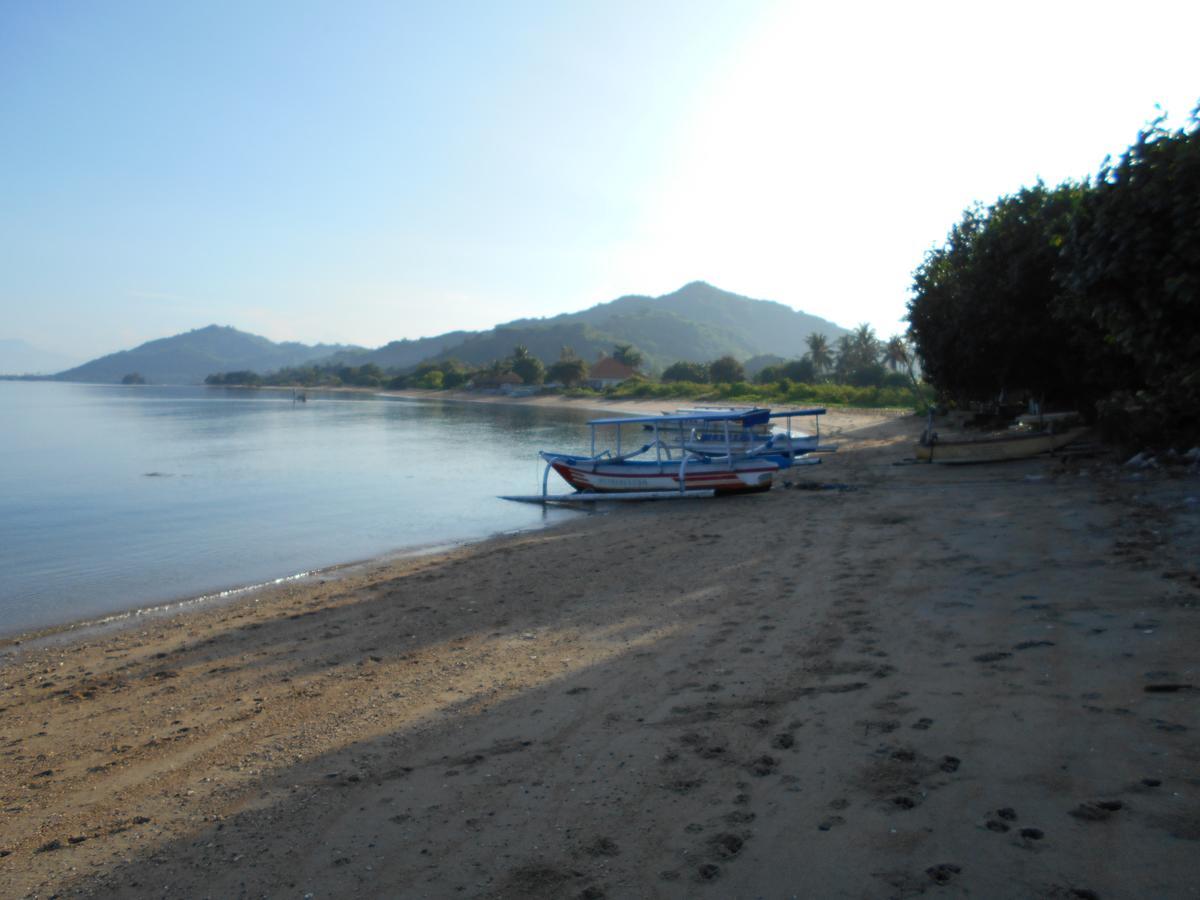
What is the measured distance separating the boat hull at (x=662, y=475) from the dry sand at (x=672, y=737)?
9295 mm

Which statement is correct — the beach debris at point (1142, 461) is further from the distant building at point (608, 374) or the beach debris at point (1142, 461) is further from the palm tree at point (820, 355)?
the distant building at point (608, 374)

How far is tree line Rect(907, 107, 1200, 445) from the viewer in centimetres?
834

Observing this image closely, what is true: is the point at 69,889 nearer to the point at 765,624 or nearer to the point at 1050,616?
the point at 765,624

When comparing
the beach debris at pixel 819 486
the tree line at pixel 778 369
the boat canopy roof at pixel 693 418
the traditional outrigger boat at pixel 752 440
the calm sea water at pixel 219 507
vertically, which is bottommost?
the calm sea water at pixel 219 507

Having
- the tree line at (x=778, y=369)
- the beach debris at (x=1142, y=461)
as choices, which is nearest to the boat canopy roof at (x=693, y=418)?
the beach debris at (x=1142, y=461)

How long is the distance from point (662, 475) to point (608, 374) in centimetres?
9413

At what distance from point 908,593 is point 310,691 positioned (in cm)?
634

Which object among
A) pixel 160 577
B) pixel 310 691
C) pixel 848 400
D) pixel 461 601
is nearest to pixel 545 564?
pixel 461 601

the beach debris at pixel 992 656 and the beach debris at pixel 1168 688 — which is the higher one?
the beach debris at pixel 1168 688

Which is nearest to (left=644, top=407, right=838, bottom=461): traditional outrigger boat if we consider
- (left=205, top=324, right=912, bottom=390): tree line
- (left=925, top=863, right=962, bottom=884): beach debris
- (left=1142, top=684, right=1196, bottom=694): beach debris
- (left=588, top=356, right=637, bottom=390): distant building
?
(left=1142, top=684, right=1196, bottom=694): beach debris

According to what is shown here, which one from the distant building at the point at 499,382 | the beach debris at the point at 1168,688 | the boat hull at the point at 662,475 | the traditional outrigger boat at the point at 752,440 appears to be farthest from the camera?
the distant building at the point at 499,382

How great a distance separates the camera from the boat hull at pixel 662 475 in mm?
20797

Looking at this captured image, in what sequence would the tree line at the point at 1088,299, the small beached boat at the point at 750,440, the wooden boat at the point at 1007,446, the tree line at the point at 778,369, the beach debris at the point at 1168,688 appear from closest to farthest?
the beach debris at the point at 1168,688 → the tree line at the point at 1088,299 → the wooden boat at the point at 1007,446 → the small beached boat at the point at 750,440 → the tree line at the point at 778,369

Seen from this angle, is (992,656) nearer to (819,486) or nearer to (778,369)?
(819,486)
